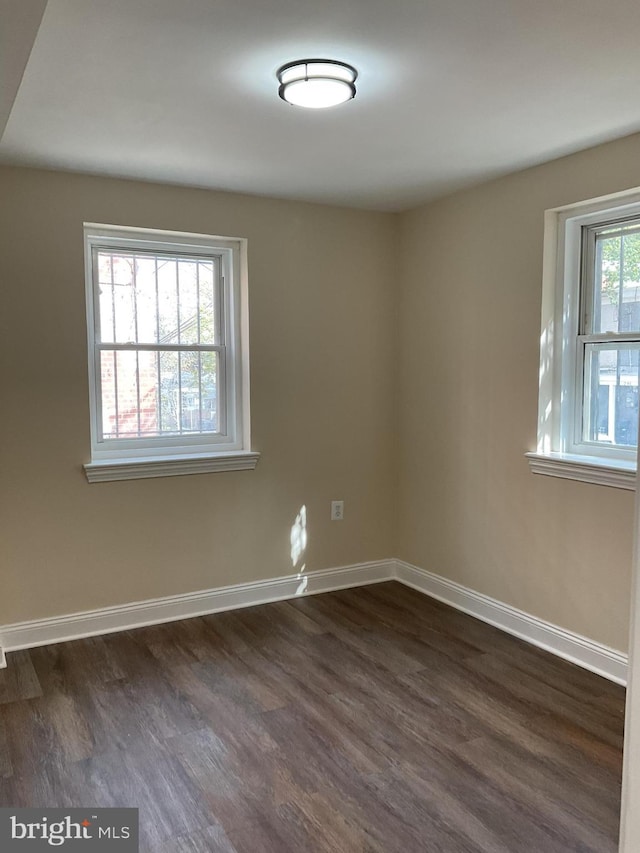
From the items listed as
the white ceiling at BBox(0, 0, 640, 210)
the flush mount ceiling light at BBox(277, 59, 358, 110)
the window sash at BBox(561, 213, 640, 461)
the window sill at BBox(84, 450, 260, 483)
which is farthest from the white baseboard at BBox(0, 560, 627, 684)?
the flush mount ceiling light at BBox(277, 59, 358, 110)

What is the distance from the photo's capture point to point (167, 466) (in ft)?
11.6

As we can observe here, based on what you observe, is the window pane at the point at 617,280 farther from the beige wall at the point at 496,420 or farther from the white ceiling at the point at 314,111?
the white ceiling at the point at 314,111

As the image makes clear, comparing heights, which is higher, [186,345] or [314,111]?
[314,111]

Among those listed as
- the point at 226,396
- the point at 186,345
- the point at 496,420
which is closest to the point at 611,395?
the point at 496,420

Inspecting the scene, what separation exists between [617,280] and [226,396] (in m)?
2.11

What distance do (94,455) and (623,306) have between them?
265 centimetres

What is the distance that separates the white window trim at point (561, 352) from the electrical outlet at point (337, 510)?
1259 mm

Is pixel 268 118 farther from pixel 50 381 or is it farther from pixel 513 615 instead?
pixel 513 615

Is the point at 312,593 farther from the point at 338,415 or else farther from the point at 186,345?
the point at 186,345

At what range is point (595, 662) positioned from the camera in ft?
9.80

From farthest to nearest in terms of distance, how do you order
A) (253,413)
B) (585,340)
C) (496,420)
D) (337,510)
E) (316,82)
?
(337,510)
(253,413)
(496,420)
(585,340)
(316,82)

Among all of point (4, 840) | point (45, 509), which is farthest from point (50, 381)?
point (4, 840)

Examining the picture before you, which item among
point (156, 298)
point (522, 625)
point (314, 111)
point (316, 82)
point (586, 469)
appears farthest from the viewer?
point (156, 298)

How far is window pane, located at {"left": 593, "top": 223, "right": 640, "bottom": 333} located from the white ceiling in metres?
0.44
